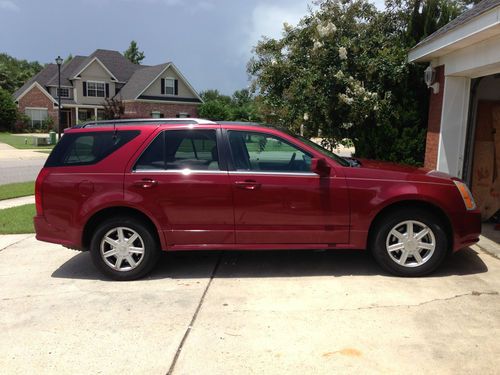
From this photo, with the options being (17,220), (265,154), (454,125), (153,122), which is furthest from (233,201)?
(17,220)

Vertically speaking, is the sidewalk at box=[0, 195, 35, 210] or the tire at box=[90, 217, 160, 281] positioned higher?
the tire at box=[90, 217, 160, 281]

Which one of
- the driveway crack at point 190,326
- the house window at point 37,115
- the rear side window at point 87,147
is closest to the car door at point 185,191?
the rear side window at point 87,147

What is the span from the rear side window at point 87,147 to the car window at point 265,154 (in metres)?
1.17

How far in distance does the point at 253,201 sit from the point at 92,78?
44794 millimetres

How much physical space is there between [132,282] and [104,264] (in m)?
0.37

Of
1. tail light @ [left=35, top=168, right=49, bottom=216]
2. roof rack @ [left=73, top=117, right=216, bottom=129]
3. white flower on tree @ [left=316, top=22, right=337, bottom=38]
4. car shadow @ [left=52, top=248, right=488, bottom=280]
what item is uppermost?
white flower on tree @ [left=316, top=22, right=337, bottom=38]

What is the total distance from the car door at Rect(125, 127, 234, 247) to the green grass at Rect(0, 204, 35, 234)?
3.67m

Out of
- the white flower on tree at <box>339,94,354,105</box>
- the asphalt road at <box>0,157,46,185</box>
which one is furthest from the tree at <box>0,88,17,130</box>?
the white flower on tree at <box>339,94,354,105</box>

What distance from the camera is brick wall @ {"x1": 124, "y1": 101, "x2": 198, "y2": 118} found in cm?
4291

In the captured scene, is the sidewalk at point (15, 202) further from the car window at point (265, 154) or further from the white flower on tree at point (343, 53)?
the white flower on tree at point (343, 53)

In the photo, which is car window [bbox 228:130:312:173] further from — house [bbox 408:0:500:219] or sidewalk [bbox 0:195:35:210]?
sidewalk [bbox 0:195:35:210]

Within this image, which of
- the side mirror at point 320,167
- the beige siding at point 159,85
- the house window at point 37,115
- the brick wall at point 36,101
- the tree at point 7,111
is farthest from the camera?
the house window at point 37,115

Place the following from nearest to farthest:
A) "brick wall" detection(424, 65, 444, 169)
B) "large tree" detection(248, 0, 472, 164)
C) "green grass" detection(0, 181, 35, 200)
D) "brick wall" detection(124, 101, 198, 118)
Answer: "brick wall" detection(424, 65, 444, 169), "large tree" detection(248, 0, 472, 164), "green grass" detection(0, 181, 35, 200), "brick wall" detection(124, 101, 198, 118)

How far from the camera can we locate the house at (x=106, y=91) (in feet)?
143
